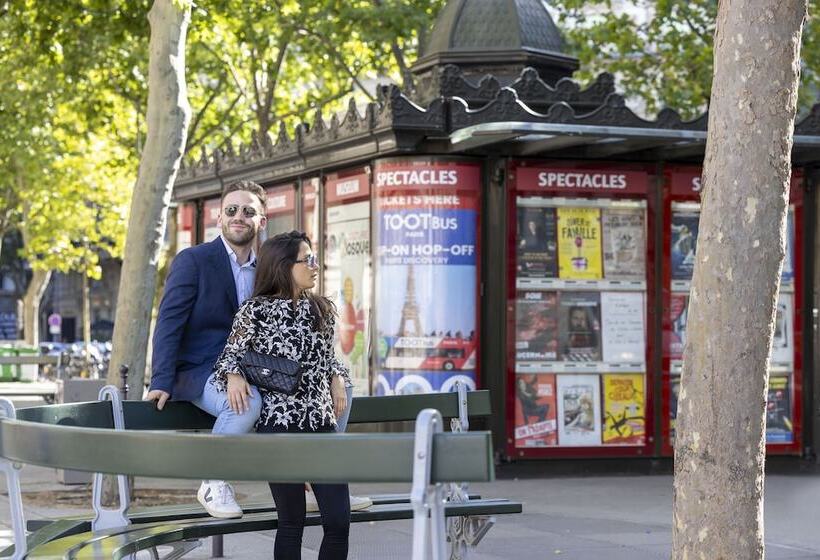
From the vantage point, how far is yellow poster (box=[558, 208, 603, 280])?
1195cm

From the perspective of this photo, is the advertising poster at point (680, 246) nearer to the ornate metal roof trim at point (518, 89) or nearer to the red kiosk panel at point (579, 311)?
the red kiosk panel at point (579, 311)

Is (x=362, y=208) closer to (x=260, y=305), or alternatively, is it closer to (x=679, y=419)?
(x=260, y=305)

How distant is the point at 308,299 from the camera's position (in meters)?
5.70

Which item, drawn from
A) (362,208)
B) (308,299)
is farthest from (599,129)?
(308,299)

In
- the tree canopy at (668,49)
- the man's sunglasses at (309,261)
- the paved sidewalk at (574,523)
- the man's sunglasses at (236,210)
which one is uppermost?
the tree canopy at (668,49)

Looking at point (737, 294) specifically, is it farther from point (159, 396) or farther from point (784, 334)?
point (784, 334)

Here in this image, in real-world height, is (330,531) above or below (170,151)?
below

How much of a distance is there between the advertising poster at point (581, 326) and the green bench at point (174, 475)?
5189 mm

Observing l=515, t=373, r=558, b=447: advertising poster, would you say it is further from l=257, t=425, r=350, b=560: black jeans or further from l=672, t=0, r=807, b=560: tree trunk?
l=672, t=0, r=807, b=560: tree trunk

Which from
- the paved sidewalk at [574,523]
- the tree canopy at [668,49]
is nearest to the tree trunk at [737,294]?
the paved sidewalk at [574,523]

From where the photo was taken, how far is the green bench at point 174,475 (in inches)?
165

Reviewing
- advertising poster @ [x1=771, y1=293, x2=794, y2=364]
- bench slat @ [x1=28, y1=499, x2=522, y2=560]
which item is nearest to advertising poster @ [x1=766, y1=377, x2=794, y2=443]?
advertising poster @ [x1=771, y1=293, x2=794, y2=364]

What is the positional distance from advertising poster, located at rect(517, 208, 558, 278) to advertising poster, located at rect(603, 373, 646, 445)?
1.05 meters

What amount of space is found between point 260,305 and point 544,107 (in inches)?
263
